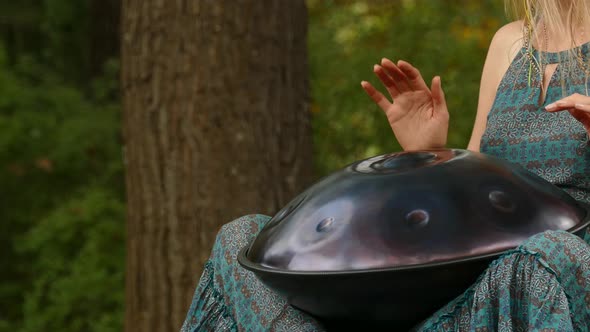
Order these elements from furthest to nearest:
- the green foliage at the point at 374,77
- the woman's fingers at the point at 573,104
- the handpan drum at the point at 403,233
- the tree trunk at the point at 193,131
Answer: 1. the green foliage at the point at 374,77
2. the tree trunk at the point at 193,131
3. the woman's fingers at the point at 573,104
4. the handpan drum at the point at 403,233

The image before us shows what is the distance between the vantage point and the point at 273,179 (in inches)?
123

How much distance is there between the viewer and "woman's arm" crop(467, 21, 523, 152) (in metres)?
2.26

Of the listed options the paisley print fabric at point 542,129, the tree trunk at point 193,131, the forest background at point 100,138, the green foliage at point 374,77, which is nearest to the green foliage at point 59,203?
the forest background at point 100,138

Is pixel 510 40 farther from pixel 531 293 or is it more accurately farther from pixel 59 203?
pixel 59 203

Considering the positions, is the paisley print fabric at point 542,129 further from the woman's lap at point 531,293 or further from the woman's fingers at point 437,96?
the woman's lap at point 531,293

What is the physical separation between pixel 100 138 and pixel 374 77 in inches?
65.0

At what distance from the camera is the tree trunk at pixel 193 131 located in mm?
3033

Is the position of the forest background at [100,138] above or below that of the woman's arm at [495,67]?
below

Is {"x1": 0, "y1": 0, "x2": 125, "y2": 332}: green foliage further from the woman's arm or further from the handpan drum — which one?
the handpan drum

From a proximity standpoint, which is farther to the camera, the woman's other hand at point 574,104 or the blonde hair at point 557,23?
the blonde hair at point 557,23

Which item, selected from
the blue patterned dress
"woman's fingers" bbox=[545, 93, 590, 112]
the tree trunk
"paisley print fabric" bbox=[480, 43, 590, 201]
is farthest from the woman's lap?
the tree trunk

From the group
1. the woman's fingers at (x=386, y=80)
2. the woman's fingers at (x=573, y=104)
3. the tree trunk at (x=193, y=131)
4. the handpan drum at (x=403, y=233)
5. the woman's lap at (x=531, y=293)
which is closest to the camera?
the woman's lap at (x=531, y=293)

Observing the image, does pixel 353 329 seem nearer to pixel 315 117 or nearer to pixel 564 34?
pixel 564 34

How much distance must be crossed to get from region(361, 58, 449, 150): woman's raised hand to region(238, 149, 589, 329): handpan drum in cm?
40
